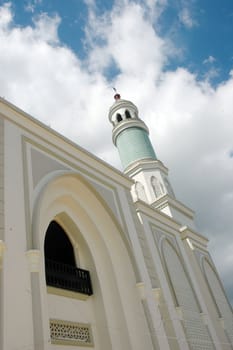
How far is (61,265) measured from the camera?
6.04 meters

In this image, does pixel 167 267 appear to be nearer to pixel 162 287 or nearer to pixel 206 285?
pixel 162 287

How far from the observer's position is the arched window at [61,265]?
19.0ft

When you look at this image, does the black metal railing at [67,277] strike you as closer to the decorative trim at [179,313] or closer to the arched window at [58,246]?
the arched window at [58,246]

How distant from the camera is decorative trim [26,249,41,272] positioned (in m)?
4.58

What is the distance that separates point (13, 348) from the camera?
148 inches

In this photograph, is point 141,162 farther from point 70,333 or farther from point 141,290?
point 70,333

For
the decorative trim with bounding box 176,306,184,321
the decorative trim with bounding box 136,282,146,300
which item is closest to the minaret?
the decorative trim with bounding box 176,306,184,321

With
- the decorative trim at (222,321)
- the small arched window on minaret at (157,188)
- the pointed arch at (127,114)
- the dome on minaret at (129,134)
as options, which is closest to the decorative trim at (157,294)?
the decorative trim at (222,321)

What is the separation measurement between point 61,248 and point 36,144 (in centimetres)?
198

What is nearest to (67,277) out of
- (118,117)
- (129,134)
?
(129,134)

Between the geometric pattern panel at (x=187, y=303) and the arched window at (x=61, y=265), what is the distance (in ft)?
9.37

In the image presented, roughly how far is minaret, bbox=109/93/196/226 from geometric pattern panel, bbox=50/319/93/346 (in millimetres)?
5955

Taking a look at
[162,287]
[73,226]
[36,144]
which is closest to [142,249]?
[162,287]

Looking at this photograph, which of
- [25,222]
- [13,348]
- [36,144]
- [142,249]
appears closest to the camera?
[13,348]
